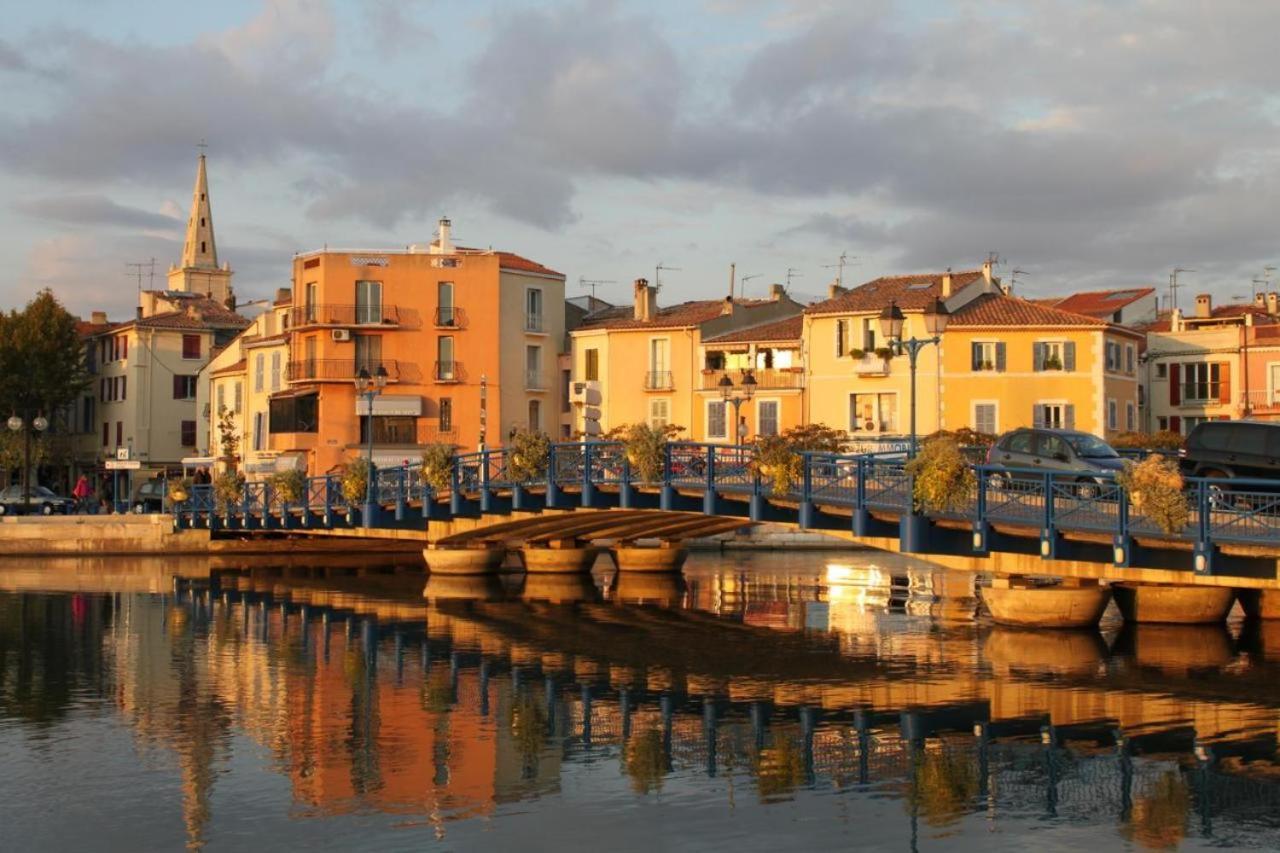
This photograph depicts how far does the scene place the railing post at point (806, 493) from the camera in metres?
41.1

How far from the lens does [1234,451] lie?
3978 centimetres

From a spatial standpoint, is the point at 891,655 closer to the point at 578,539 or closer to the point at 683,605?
the point at 683,605

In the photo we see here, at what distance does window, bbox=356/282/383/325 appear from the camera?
83.1 m

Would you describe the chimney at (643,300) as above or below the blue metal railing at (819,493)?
above

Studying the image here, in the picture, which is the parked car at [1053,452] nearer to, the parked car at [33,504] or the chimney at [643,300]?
the chimney at [643,300]

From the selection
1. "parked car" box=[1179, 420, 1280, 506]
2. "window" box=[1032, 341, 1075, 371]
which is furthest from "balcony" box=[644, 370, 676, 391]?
"parked car" box=[1179, 420, 1280, 506]

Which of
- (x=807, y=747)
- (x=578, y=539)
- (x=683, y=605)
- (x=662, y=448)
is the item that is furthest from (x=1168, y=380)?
(x=807, y=747)

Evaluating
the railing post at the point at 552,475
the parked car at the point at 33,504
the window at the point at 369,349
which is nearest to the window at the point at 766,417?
the window at the point at 369,349

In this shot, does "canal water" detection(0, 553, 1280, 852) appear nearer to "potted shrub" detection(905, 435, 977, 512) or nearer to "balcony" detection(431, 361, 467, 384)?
"potted shrub" detection(905, 435, 977, 512)

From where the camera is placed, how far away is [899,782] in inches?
994

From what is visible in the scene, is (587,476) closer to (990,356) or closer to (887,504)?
(887,504)

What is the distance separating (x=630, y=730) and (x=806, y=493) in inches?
496

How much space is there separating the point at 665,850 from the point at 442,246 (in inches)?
2695

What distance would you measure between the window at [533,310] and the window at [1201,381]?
33128 mm
